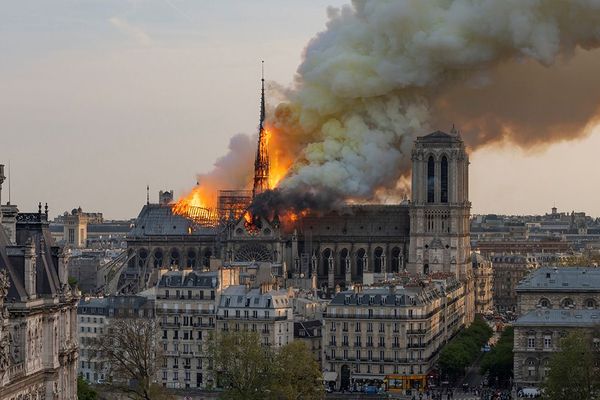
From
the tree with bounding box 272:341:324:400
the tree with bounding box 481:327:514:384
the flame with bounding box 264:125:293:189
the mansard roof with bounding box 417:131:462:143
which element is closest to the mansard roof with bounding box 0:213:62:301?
the tree with bounding box 272:341:324:400

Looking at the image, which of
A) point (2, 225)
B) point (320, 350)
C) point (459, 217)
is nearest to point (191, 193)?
point (459, 217)

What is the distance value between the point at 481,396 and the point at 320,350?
11.0 metres

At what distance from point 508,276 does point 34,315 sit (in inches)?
4796

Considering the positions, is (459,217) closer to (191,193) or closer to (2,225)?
(191,193)

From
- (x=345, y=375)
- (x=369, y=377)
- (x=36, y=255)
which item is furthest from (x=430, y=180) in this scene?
(x=36, y=255)

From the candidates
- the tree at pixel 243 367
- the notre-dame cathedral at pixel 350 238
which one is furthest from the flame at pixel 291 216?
the tree at pixel 243 367

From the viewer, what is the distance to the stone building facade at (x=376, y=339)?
106 meters

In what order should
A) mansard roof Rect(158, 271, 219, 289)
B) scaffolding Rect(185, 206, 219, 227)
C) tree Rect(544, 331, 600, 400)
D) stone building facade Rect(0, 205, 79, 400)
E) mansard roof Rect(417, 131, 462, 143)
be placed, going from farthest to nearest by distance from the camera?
scaffolding Rect(185, 206, 219, 227)
mansard roof Rect(417, 131, 462, 143)
mansard roof Rect(158, 271, 219, 289)
tree Rect(544, 331, 600, 400)
stone building facade Rect(0, 205, 79, 400)

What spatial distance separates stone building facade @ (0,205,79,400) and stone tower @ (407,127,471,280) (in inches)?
2964

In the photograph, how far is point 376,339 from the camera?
106 metres

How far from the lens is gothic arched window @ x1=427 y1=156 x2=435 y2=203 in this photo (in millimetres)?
147000

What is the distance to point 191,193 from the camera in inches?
6388

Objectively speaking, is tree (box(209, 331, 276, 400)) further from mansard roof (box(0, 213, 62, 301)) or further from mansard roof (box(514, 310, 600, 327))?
mansard roof (box(0, 213, 62, 301))

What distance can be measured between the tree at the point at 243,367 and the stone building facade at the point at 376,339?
1483 cm
